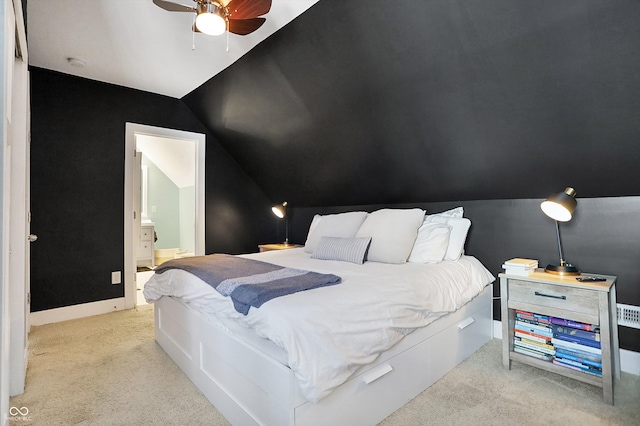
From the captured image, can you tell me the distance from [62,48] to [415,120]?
117 inches

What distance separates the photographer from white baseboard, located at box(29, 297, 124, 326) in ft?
10.6

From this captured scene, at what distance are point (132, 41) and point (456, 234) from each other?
3.03 m

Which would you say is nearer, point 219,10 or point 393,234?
point 219,10

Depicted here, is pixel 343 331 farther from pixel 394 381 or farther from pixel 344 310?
pixel 394 381

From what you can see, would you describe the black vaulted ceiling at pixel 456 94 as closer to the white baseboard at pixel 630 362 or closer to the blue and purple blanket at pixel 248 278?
the white baseboard at pixel 630 362

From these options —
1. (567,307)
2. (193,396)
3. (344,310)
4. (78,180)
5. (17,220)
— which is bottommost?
(193,396)

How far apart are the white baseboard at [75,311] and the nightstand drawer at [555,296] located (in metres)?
3.81

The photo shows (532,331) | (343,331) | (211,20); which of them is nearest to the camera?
(343,331)

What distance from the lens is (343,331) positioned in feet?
4.83

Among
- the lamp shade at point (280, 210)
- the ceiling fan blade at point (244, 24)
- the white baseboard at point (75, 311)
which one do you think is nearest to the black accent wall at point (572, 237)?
the lamp shade at point (280, 210)

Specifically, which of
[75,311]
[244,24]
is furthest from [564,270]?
[75,311]

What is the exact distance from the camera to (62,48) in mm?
2820

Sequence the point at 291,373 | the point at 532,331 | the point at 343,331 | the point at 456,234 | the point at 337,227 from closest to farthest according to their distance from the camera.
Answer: the point at 291,373, the point at 343,331, the point at 532,331, the point at 456,234, the point at 337,227

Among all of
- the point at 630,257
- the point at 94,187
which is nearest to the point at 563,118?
the point at 630,257
